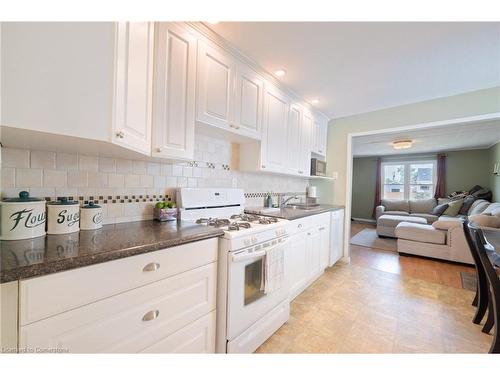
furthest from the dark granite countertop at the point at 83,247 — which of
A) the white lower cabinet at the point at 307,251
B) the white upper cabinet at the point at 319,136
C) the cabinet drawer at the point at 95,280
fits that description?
the white upper cabinet at the point at 319,136

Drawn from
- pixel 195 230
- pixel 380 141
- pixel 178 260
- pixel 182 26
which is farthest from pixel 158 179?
pixel 380 141

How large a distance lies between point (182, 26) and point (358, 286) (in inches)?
120

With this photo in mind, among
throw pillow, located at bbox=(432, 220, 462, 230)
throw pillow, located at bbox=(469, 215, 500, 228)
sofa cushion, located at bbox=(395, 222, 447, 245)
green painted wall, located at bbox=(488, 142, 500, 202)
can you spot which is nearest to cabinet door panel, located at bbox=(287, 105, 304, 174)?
sofa cushion, located at bbox=(395, 222, 447, 245)

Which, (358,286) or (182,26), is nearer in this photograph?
(182,26)

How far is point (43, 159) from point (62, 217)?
356mm

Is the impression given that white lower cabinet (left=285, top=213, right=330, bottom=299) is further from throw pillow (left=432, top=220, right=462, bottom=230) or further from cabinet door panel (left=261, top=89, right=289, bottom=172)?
throw pillow (left=432, top=220, right=462, bottom=230)

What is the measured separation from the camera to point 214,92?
1647 millimetres

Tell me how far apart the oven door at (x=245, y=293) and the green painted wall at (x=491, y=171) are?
6.19 metres

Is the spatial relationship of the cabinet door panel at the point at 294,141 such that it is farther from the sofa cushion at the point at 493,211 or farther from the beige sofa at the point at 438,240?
the sofa cushion at the point at 493,211

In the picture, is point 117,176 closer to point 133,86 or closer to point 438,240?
point 133,86

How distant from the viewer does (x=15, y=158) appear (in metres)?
1.06

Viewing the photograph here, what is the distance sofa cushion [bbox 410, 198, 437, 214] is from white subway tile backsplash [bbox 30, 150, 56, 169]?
24.2 ft

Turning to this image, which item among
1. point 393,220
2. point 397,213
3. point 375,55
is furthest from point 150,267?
point 397,213

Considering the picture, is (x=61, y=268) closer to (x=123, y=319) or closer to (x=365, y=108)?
(x=123, y=319)
